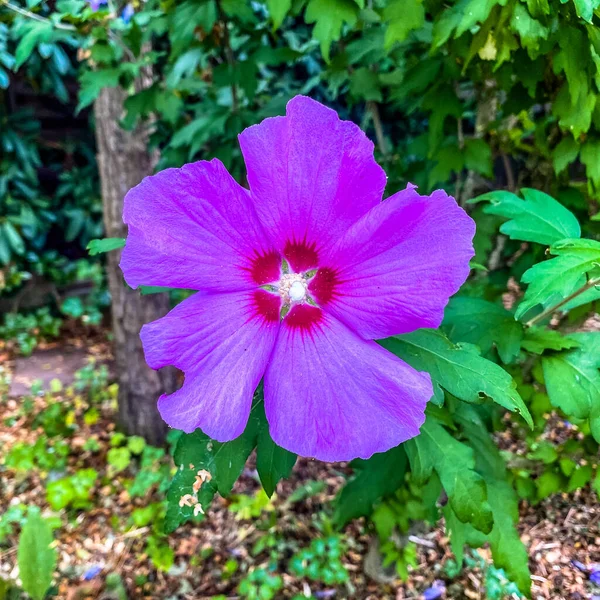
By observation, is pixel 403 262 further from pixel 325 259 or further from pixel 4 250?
pixel 4 250

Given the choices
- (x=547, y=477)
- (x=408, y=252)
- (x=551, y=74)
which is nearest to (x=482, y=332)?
(x=408, y=252)

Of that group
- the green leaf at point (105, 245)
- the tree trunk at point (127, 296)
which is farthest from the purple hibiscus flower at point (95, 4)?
the green leaf at point (105, 245)

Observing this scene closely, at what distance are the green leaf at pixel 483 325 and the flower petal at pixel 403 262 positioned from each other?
379 millimetres

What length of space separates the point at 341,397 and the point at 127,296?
2361 mm

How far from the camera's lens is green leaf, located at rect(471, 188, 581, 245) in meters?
1.09

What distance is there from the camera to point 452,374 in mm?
908

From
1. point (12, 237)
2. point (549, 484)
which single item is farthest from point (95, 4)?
point (12, 237)

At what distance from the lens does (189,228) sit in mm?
814

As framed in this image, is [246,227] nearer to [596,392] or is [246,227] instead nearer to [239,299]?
[239,299]

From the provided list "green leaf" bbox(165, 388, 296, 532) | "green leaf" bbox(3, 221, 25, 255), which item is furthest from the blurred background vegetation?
"green leaf" bbox(3, 221, 25, 255)

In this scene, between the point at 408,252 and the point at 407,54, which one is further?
the point at 407,54

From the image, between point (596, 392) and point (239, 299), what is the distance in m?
0.70

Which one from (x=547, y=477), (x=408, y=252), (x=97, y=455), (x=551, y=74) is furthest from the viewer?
(x=97, y=455)

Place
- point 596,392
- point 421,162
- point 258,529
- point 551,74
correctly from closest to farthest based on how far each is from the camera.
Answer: point 596,392 → point 551,74 → point 421,162 → point 258,529
